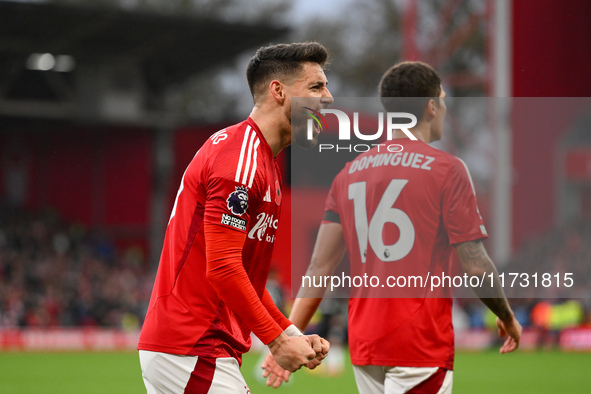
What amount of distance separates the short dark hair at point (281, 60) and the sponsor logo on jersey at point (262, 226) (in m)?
0.58

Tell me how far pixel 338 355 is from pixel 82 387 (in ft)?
15.3

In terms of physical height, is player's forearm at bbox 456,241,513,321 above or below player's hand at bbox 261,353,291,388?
above

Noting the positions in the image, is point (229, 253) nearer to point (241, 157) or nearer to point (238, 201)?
point (238, 201)

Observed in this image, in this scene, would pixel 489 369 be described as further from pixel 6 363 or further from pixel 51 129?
pixel 51 129

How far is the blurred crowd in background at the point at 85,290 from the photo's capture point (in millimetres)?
19141

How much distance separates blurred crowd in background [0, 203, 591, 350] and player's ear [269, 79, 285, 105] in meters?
11.3

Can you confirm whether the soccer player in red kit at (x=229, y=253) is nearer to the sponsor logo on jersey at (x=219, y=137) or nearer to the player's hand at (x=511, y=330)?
the sponsor logo on jersey at (x=219, y=137)

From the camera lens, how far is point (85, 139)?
2692cm

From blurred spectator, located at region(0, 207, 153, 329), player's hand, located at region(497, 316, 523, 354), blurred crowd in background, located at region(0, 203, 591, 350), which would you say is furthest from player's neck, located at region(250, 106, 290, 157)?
blurred spectator, located at region(0, 207, 153, 329)

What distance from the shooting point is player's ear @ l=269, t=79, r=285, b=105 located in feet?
11.8

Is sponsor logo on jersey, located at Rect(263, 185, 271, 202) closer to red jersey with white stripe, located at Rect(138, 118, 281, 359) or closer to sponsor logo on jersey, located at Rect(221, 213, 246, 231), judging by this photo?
red jersey with white stripe, located at Rect(138, 118, 281, 359)

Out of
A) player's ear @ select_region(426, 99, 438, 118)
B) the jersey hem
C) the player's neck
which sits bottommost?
the jersey hem

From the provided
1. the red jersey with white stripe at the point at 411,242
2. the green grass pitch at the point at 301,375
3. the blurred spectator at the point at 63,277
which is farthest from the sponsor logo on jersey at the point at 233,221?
the blurred spectator at the point at 63,277

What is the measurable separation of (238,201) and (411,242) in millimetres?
1051
